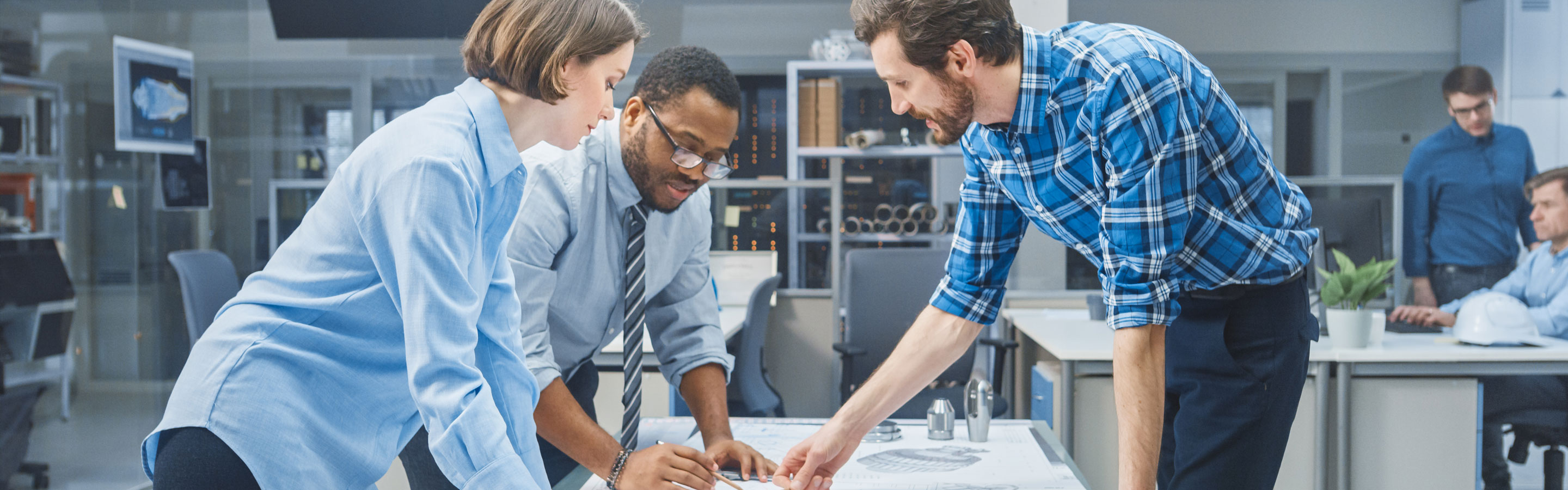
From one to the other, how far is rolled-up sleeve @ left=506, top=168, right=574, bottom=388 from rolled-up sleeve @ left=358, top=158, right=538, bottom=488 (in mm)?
613

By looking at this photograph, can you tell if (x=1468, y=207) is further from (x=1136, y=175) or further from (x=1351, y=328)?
(x=1136, y=175)

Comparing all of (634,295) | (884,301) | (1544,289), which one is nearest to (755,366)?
(884,301)

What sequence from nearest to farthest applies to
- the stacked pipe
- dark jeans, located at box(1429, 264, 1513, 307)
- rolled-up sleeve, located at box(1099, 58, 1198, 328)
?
rolled-up sleeve, located at box(1099, 58, 1198, 328), dark jeans, located at box(1429, 264, 1513, 307), the stacked pipe

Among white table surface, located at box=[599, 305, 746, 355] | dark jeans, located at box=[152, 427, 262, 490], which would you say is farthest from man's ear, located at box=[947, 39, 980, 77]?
white table surface, located at box=[599, 305, 746, 355]

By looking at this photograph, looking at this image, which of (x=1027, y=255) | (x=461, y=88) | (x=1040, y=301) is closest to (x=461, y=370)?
(x=461, y=88)

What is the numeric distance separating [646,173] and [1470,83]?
397 centimetres

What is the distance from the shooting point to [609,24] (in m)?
0.93

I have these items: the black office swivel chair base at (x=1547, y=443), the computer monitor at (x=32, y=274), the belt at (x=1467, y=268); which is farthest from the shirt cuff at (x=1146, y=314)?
the belt at (x=1467, y=268)

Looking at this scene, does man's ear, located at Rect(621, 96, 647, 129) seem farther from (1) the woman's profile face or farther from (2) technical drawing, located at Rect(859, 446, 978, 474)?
(2) technical drawing, located at Rect(859, 446, 978, 474)

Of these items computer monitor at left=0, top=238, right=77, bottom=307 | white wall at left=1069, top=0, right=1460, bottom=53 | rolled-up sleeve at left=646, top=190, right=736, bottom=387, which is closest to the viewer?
rolled-up sleeve at left=646, top=190, right=736, bottom=387

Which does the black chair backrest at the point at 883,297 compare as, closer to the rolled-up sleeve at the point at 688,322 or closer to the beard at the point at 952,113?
the rolled-up sleeve at the point at 688,322

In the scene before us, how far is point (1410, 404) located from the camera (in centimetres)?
247

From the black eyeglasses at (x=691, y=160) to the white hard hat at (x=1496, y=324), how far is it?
7.55ft

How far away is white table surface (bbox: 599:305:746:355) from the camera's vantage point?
2.40m
